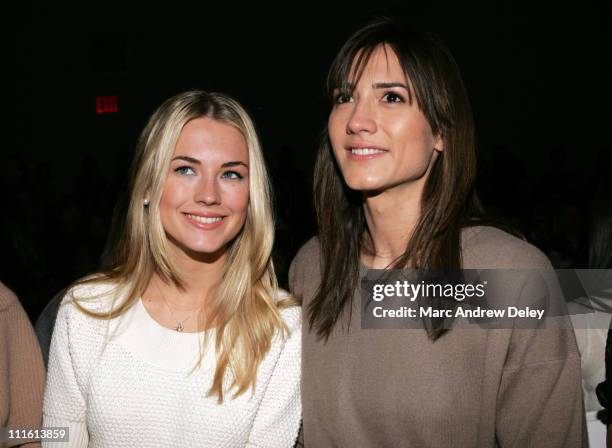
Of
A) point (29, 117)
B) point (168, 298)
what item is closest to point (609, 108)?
point (168, 298)

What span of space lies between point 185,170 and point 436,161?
0.81 meters

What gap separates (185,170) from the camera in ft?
6.15

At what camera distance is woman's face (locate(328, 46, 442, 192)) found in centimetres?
167

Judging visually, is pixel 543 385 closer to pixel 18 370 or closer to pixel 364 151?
pixel 364 151

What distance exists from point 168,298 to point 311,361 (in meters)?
0.55

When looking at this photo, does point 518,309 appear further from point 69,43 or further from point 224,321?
point 69,43

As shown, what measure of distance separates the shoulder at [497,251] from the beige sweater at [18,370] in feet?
4.42

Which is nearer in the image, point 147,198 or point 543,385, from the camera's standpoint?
point 543,385

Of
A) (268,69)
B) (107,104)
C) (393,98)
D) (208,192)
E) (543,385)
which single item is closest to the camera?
(543,385)

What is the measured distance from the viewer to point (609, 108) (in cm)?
705

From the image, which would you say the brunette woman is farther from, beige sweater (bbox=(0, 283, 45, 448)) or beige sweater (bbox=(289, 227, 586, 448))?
beige sweater (bbox=(0, 283, 45, 448))

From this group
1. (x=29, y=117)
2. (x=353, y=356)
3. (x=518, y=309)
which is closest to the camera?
(x=518, y=309)

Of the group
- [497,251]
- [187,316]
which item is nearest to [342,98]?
[497,251]

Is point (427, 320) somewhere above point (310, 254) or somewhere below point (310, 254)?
below
